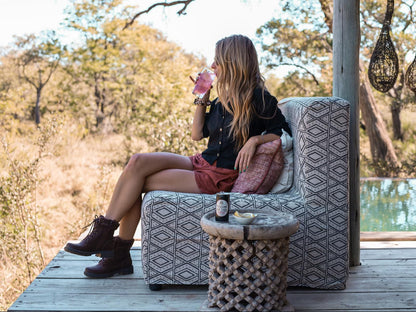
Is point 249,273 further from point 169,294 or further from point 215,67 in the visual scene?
point 215,67

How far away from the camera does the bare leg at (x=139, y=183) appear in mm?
2566

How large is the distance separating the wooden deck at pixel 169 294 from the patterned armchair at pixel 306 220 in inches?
3.5

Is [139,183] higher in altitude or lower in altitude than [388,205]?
higher

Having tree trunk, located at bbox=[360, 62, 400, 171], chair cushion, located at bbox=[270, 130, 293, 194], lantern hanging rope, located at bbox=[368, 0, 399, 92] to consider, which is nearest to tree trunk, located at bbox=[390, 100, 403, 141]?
tree trunk, located at bbox=[360, 62, 400, 171]

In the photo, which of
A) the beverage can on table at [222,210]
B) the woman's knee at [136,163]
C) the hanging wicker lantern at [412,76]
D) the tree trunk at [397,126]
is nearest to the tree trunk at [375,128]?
the tree trunk at [397,126]

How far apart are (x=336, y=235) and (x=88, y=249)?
50.7 inches

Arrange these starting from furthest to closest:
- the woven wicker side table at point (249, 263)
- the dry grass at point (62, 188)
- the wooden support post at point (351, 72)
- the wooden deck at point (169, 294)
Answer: the dry grass at point (62, 188) → the wooden support post at point (351, 72) → the wooden deck at point (169, 294) → the woven wicker side table at point (249, 263)

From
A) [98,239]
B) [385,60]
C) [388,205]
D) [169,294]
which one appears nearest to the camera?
[169,294]

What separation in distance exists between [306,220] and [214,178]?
549 millimetres

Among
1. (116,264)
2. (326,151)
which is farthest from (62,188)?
(326,151)

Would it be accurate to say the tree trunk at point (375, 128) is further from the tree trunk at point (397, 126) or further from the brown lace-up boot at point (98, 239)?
the brown lace-up boot at point (98, 239)

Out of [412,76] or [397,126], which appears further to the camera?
[397,126]

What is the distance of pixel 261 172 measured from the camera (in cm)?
262

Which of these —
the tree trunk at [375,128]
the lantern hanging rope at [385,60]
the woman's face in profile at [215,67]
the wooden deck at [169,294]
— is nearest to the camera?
the wooden deck at [169,294]
